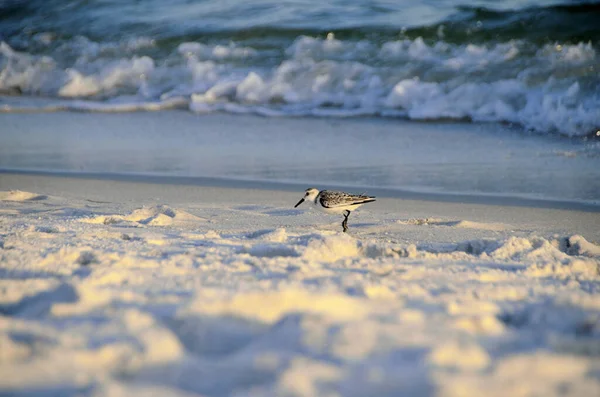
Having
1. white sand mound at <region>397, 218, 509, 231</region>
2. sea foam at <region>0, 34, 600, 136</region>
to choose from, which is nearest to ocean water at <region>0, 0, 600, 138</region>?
sea foam at <region>0, 34, 600, 136</region>

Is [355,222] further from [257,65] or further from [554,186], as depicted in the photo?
[257,65]

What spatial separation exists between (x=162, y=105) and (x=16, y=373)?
32.6 feet

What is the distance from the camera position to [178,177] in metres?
7.15

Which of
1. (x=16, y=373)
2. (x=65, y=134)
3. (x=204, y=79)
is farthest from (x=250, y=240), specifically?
(x=204, y=79)

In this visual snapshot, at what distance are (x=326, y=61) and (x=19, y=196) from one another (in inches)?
Answer: 293

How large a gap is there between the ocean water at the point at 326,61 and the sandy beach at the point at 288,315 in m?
5.95

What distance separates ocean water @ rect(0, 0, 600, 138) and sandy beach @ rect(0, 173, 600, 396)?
5.95 metres

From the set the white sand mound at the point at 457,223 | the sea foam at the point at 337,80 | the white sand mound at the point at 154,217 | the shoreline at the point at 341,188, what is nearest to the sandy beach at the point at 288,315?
the white sand mound at the point at 154,217

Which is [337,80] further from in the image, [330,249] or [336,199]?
[330,249]

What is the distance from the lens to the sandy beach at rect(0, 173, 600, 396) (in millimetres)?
2092

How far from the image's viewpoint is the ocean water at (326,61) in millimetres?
10273

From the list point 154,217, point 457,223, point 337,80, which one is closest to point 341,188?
point 457,223

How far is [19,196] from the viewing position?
237 inches

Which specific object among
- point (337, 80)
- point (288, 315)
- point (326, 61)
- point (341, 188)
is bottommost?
point (341, 188)
